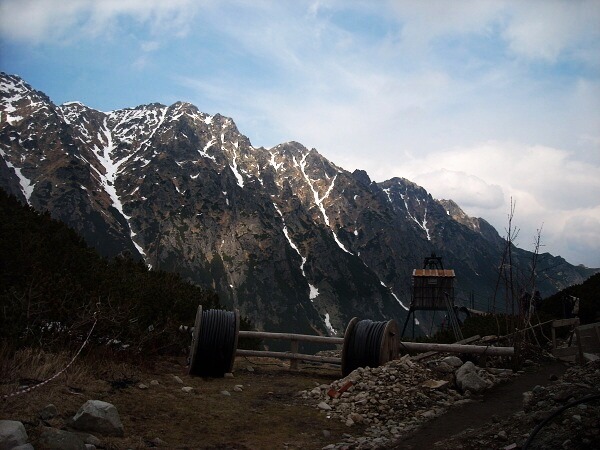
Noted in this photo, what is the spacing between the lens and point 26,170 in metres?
139

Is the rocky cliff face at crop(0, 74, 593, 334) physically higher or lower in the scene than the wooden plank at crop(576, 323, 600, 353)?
higher

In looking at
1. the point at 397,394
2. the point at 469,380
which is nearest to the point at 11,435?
the point at 397,394

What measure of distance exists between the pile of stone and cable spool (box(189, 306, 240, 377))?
6.72 feet

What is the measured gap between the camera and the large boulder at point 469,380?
902cm

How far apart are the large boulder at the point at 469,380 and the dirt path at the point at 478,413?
19 cm

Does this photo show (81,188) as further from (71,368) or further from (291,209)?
(71,368)

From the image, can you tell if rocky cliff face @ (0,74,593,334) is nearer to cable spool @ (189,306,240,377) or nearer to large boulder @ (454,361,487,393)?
cable spool @ (189,306,240,377)

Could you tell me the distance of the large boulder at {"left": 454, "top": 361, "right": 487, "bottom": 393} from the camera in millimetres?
9016

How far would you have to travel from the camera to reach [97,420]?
5.84 m

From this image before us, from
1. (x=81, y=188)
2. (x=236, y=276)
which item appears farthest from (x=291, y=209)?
(x=81, y=188)

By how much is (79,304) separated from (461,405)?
7.50 metres

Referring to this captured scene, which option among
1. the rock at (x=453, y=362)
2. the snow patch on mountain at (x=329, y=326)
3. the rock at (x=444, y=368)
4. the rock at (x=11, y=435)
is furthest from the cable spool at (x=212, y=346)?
the snow patch on mountain at (x=329, y=326)

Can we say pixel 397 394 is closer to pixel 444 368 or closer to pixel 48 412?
pixel 444 368

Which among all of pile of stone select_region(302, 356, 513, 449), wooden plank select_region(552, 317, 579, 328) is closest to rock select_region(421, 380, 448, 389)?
pile of stone select_region(302, 356, 513, 449)
